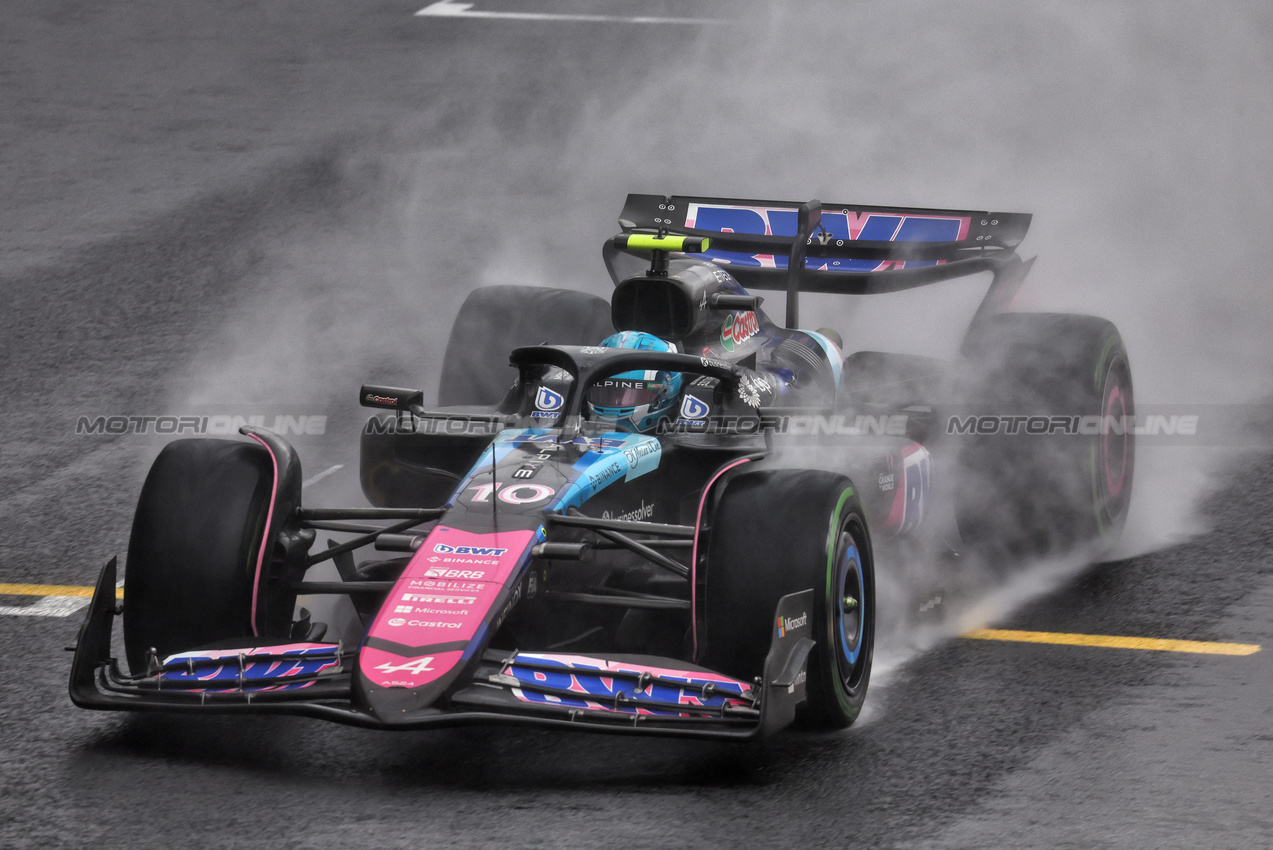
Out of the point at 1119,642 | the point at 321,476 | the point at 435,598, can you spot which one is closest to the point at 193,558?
the point at 435,598

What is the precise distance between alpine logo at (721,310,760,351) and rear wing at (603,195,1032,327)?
21.1 inches

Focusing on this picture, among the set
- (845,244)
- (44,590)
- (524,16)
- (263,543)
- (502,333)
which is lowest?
(44,590)

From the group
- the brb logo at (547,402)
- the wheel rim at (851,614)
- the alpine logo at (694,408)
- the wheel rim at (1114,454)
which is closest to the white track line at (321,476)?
the brb logo at (547,402)

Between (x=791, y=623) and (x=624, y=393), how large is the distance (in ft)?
5.53

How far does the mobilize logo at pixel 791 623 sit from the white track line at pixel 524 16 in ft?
44.7

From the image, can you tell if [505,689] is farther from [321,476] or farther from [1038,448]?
[321,476]

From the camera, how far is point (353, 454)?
8.41 m

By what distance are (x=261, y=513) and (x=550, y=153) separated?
1007 cm

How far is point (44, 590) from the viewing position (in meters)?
6.60

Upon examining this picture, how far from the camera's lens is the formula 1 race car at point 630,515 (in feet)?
15.0

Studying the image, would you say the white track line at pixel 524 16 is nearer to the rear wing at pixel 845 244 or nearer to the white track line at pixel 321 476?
the rear wing at pixel 845 244

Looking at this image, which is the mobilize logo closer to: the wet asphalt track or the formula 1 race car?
the formula 1 race car

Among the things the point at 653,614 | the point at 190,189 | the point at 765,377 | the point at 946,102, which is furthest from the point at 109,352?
the point at 946,102

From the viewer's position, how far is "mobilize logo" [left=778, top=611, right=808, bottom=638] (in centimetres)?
460
